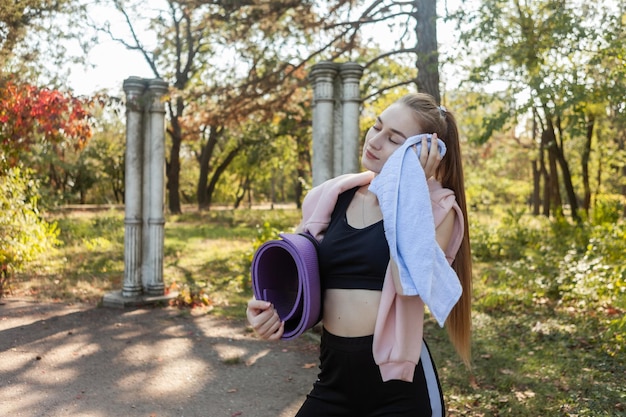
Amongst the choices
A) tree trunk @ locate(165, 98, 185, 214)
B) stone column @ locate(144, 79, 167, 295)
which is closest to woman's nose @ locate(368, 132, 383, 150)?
stone column @ locate(144, 79, 167, 295)

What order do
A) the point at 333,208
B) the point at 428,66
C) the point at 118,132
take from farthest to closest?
the point at 118,132, the point at 428,66, the point at 333,208

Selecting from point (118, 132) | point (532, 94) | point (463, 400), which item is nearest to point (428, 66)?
point (532, 94)

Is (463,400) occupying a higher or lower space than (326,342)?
lower

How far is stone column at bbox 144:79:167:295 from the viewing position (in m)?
7.15

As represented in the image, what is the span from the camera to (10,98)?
8.02 meters

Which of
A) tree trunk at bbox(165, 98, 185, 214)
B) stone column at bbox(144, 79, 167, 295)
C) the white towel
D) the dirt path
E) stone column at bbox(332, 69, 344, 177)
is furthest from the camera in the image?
tree trunk at bbox(165, 98, 185, 214)

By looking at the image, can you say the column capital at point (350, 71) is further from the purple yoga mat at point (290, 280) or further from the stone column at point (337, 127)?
the purple yoga mat at point (290, 280)

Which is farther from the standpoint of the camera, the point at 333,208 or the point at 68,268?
the point at 68,268

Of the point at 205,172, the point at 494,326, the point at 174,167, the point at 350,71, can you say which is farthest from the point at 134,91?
the point at 205,172

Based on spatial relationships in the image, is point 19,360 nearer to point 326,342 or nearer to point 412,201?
point 326,342

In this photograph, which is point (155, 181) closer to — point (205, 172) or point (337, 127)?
point (337, 127)

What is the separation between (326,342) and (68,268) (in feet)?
28.7

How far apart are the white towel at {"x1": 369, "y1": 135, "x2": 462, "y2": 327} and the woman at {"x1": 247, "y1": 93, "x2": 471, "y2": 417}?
3.4 inches

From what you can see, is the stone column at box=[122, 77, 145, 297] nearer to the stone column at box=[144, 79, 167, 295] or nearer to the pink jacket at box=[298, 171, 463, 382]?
the stone column at box=[144, 79, 167, 295]
